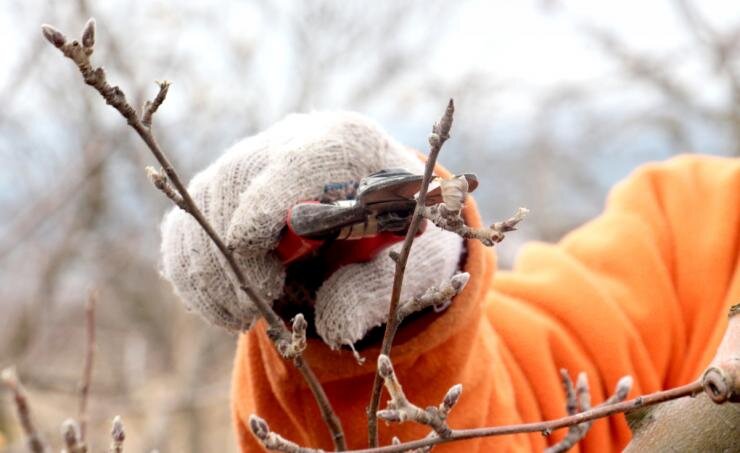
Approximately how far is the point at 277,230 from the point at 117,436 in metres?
0.32

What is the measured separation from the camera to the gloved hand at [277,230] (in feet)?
2.72

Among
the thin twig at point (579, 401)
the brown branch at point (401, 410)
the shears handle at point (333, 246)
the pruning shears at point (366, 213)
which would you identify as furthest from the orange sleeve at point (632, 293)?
the brown branch at point (401, 410)

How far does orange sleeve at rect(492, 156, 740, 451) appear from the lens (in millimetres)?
1292

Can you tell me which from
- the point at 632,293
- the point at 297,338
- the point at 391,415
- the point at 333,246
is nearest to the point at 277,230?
the point at 333,246

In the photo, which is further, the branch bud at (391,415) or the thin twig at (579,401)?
the thin twig at (579,401)

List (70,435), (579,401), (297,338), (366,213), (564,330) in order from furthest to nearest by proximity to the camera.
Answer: (564,330) < (579,401) < (366,213) < (297,338) < (70,435)

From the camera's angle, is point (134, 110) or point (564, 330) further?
point (564, 330)

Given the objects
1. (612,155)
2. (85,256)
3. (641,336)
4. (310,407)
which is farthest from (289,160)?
(612,155)

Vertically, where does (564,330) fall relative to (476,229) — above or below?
below

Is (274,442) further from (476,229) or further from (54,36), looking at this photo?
(54,36)

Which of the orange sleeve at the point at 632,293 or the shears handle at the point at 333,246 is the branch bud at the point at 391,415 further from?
the orange sleeve at the point at 632,293

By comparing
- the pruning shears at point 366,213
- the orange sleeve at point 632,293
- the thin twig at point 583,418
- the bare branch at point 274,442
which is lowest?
the orange sleeve at point 632,293

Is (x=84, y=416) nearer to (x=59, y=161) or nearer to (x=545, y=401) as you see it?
(x=545, y=401)

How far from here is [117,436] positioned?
1.77ft
